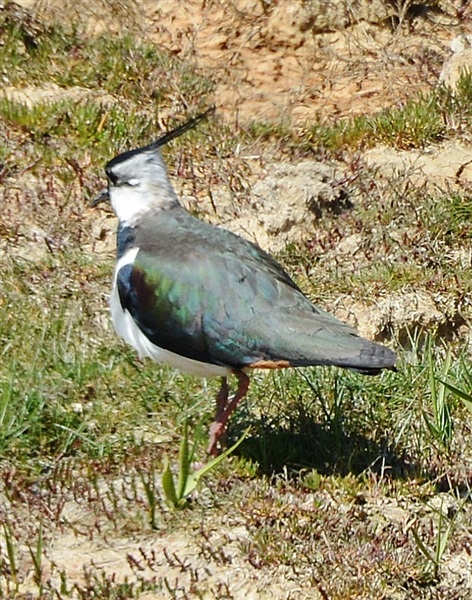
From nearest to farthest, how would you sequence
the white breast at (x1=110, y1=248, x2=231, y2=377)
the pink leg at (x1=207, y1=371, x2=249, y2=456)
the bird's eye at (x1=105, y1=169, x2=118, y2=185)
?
the white breast at (x1=110, y1=248, x2=231, y2=377), the pink leg at (x1=207, y1=371, x2=249, y2=456), the bird's eye at (x1=105, y1=169, x2=118, y2=185)

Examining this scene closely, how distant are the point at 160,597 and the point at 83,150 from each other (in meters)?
3.72

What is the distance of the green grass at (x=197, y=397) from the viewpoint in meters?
5.32

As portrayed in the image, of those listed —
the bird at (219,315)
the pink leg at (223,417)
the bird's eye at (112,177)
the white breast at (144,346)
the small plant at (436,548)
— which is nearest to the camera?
the small plant at (436,548)

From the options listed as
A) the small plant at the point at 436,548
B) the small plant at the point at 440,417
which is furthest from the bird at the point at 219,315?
the small plant at the point at 436,548

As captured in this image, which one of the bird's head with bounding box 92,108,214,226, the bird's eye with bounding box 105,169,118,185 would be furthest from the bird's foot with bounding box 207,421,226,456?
the bird's eye with bounding box 105,169,118,185

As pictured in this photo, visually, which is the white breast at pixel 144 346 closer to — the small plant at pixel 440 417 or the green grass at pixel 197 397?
the green grass at pixel 197 397

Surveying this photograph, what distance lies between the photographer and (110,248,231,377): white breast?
576cm

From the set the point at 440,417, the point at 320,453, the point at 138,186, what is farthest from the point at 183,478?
the point at 138,186

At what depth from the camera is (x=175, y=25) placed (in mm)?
9172

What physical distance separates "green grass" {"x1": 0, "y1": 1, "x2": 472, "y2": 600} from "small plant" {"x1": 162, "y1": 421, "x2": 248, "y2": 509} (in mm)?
29

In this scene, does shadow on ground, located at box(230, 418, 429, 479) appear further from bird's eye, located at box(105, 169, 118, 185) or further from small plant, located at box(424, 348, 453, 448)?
bird's eye, located at box(105, 169, 118, 185)

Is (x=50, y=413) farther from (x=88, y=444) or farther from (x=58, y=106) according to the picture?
(x=58, y=106)

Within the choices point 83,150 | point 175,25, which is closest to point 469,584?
point 83,150

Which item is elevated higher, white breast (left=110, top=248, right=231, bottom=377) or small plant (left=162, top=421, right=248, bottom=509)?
white breast (left=110, top=248, right=231, bottom=377)
